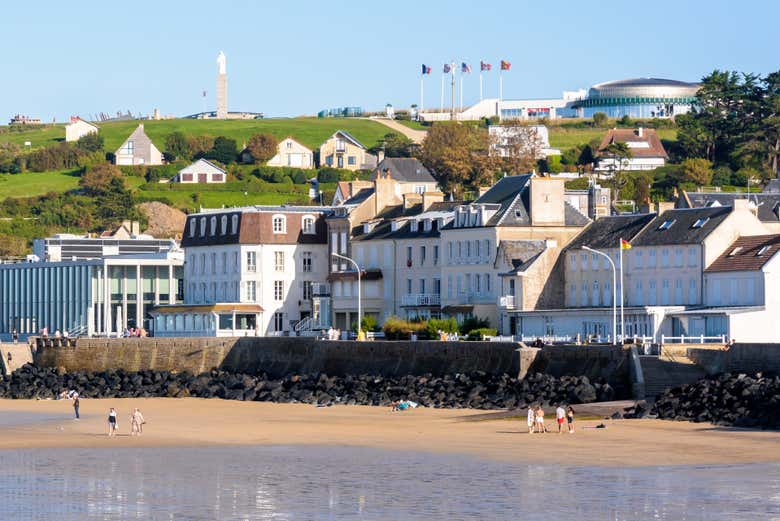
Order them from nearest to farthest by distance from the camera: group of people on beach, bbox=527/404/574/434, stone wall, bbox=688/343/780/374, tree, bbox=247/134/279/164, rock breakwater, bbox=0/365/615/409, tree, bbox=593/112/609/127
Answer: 1. group of people on beach, bbox=527/404/574/434
2. stone wall, bbox=688/343/780/374
3. rock breakwater, bbox=0/365/615/409
4. tree, bbox=247/134/279/164
5. tree, bbox=593/112/609/127

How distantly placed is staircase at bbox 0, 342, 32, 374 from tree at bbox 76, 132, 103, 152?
8761 cm

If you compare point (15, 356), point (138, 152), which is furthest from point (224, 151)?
point (15, 356)

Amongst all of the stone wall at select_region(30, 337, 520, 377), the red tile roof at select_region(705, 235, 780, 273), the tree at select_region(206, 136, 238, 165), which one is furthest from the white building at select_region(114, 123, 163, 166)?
the red tile roof at select_region(705, 235, 780, 273)

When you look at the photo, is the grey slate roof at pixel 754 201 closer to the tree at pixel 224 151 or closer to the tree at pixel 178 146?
the tree at pixel 224 151

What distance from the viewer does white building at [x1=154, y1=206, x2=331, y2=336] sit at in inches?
3728

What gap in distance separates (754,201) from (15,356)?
41164 mm

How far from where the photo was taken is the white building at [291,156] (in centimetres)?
17138

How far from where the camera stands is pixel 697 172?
133375mm

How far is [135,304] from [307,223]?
14.7 meters

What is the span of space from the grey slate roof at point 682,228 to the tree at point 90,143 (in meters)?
111

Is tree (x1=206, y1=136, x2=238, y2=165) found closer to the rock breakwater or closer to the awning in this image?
the awning

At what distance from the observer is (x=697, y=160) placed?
13712cm

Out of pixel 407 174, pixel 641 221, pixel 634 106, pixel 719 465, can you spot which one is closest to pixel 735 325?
pixel 641 221

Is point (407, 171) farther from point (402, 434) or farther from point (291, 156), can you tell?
point (402, 434)
